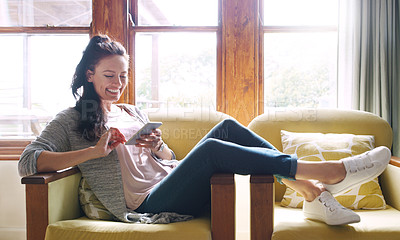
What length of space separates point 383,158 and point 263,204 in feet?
1.90

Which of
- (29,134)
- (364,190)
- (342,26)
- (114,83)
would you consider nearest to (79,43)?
(29,134)

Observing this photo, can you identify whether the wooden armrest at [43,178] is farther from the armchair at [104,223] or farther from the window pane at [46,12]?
the window pane at [46,12]

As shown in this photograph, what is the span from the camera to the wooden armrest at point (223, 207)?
4.55ft

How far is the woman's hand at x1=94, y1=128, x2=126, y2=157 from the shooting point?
1532 millimetres

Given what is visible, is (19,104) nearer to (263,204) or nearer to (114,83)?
(114,83)

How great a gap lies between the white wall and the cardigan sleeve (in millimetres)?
1039

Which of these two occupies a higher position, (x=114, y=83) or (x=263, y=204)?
(x=114, y=83)

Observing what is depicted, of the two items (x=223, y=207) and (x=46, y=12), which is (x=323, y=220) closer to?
(x=223, y=207)

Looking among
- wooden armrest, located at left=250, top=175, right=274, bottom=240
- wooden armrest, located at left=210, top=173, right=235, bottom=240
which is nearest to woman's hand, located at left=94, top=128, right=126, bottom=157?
wooden armrest, located at left=210, top=173, right=235, bottom=240

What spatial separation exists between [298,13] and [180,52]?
913 millimetres

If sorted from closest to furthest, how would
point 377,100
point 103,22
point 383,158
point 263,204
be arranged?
point 263,204 < point 383,158 < point 377,100 < point 103,22

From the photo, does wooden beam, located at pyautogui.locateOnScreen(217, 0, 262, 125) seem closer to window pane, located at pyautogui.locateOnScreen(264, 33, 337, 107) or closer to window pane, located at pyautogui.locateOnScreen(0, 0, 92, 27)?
window pane, located at pyautogui.locateOnScreen(264, 33, 337, 107)

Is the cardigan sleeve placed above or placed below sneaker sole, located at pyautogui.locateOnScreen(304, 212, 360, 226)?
above

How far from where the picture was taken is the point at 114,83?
1.77 m
